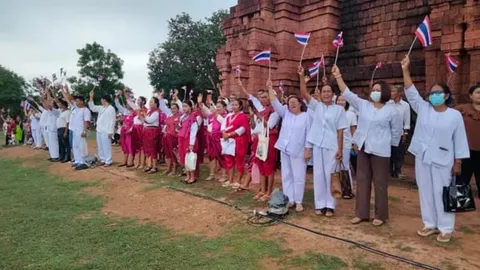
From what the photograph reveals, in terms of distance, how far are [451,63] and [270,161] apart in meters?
4.26

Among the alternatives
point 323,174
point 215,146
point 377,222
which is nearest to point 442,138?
point 377,222

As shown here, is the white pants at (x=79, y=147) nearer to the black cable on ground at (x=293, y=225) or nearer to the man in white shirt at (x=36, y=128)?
the black cable on ground at (x=293, y=225)

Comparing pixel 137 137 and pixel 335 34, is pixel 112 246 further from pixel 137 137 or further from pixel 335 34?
pixel 335 34

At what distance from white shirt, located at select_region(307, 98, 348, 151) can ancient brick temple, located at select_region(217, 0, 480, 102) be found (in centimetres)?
428

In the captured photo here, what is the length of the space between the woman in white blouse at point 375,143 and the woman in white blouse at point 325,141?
320 millimetres

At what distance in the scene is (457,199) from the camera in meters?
4.25

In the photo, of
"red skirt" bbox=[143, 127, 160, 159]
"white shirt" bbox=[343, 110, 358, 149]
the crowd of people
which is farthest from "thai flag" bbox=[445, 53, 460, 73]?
"red skirt" bbox=[143, 127, 160, 159]

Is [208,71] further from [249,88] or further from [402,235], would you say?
[402,235]

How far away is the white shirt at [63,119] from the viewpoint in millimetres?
11492

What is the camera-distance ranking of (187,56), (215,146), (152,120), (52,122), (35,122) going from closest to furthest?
(215,146) → (152,120) → (52,122) → (35,122) → (187,56)

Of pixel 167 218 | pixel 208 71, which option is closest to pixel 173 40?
pixel 208 71

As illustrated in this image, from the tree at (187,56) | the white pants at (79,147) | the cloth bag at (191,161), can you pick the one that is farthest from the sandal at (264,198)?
the tree at (187,56)

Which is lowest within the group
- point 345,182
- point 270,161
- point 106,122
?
point 345,182

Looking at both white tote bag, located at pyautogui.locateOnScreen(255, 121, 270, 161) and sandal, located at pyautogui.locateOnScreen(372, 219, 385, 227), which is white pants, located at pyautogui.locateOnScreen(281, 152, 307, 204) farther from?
sandal, located at pyautogui.locateOnScreen(372, 219, 385, 227)
